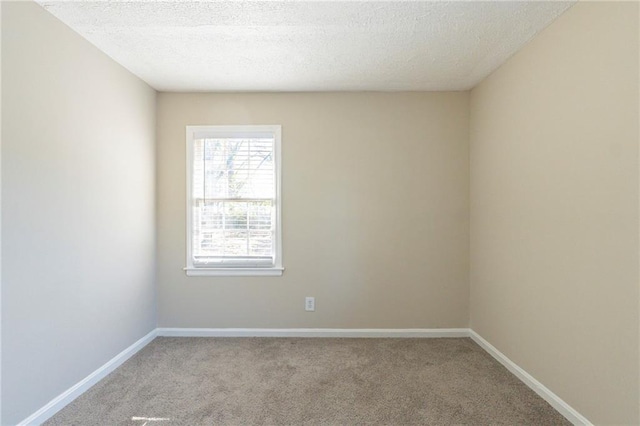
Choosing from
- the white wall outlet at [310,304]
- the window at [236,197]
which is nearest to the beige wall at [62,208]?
the window at [236,197]

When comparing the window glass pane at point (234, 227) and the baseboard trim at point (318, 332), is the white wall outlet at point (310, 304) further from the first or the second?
the window glass pane at point (234, 227)

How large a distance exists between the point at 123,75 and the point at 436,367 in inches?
140

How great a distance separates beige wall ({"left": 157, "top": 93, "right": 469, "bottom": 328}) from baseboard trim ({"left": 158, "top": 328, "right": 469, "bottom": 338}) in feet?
0.19

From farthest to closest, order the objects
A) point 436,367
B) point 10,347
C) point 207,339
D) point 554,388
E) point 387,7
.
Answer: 1. point 207,339
2. point 436,367
3. point 554,388
4. point 387,7
5. point 10,347

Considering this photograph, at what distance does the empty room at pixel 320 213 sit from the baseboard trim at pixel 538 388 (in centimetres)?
2

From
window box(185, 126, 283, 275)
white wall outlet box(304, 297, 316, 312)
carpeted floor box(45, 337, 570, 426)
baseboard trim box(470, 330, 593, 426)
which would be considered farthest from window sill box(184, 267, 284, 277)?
baseboard trim box(470, 330, 593, 426)

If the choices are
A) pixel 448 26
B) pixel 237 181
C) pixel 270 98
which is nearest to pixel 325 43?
pixel 448 26

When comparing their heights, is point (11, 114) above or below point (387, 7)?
below

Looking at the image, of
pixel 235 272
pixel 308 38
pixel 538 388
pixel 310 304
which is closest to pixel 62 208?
pixel 235 272

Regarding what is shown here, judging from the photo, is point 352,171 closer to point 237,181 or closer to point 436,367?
point 237,181

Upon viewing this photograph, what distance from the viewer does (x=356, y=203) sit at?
344 cm

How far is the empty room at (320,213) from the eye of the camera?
188cm

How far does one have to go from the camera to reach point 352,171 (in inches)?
135

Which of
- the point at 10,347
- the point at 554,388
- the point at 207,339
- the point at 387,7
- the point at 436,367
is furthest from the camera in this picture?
the point at 207,339
